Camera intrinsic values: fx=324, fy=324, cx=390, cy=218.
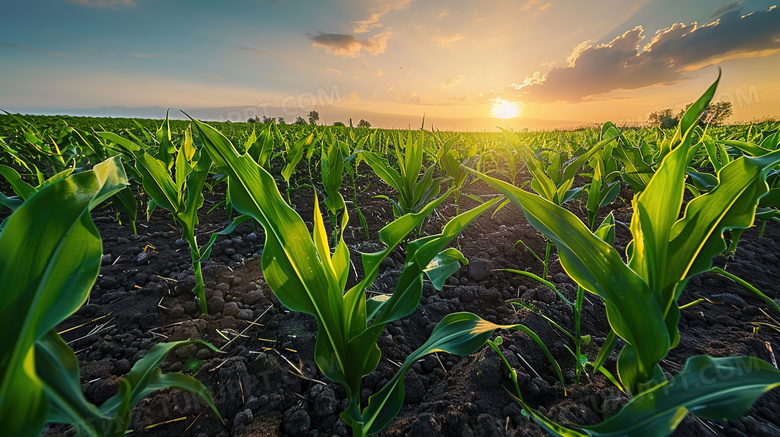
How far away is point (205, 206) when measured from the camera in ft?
10.5

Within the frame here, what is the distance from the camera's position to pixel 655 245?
755mm

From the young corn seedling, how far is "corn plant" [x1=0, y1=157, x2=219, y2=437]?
0.74 meters

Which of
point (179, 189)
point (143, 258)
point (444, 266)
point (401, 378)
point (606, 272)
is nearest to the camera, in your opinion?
A: point (606, 272)

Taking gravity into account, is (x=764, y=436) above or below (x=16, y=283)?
below

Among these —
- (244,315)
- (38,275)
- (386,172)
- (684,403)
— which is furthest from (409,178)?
(38,275)

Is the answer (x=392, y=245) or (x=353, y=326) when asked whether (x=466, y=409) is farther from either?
(x=392, y=245)

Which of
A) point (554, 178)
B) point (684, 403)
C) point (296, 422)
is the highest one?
point (554, 178)

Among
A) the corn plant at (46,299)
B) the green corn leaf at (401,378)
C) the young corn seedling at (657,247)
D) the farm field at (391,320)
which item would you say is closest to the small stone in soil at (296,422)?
the farm field at (391,320)

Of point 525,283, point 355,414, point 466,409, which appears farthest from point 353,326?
point 525,283

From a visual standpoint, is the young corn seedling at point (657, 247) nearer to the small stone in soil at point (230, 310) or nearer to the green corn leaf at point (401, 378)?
the green corn leaf at point (401, 378)

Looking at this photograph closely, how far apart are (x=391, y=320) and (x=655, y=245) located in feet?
2.10

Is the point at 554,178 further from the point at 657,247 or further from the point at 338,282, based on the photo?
the point at 338,282

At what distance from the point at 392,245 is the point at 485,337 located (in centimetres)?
34

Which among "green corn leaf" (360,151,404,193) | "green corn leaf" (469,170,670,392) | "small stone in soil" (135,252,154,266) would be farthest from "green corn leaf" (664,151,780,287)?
"small stone in soil" (135,252,154,266)
